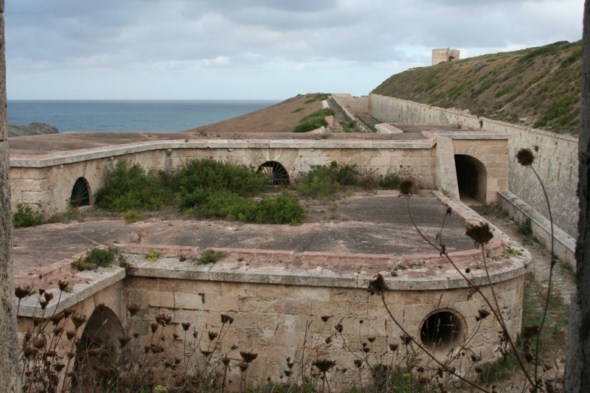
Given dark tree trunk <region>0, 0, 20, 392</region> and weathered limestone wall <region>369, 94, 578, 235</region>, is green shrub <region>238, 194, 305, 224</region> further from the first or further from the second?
dark tree trunk <region>0, 0, 20, 392</region>

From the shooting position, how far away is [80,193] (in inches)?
583

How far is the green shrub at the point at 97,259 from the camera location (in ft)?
30.7

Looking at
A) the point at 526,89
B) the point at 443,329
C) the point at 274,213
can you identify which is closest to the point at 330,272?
the point at 443,329

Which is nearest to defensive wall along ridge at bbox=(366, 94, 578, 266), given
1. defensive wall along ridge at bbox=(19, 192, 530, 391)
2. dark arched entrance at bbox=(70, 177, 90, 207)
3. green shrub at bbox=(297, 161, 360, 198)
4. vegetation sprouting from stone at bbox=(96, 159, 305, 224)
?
green shrub at bbox=(297, 161, 360, 198)

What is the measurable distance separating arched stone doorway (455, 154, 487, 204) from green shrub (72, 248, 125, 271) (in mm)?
13072

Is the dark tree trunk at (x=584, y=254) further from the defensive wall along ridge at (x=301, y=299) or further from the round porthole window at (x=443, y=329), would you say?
the round porthole window at (x=443, y=329)

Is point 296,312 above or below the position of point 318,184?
below

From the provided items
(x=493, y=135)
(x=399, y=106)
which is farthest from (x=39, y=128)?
(x=493, y=135)

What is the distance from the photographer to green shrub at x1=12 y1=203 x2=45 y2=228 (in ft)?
40.7

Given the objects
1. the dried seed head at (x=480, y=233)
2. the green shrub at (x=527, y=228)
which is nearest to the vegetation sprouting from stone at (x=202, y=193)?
the green shrub at (x=527, y=228)

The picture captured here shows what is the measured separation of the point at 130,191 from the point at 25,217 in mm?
2882

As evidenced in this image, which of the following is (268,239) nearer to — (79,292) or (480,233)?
(79,292)

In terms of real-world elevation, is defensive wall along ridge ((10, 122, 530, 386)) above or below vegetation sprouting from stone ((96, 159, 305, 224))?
below

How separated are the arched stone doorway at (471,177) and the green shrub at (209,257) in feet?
39.5
